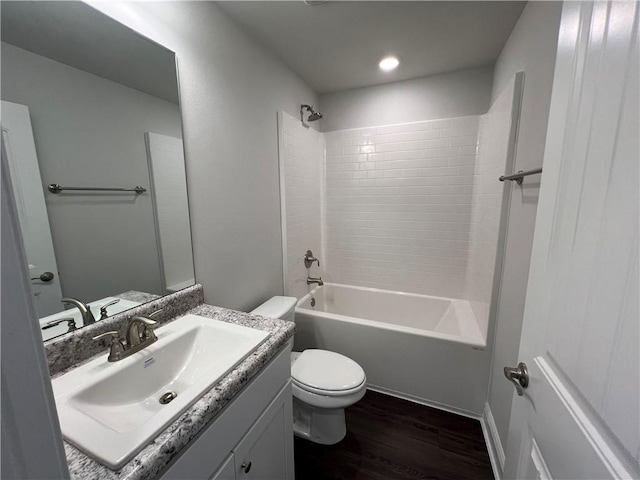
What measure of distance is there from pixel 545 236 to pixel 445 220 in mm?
1806

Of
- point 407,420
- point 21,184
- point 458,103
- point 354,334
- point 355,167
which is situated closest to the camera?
point 21,184

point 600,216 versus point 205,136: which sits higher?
point 205,136

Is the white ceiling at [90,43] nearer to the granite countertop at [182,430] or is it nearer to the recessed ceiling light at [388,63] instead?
the granite countertop at [182,430]

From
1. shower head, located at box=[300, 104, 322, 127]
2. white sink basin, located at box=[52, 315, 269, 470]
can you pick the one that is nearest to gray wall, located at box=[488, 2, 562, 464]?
white sink basin, located at box=[52, 315, 269, 470]

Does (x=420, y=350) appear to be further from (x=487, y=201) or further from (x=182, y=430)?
(x=182, y=430)

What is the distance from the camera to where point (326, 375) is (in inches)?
58.9

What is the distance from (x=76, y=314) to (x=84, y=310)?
Result: 0.08 feet

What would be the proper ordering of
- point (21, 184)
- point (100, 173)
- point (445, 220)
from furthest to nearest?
point (445, 220) < point (100, 173) < point (21, 184)

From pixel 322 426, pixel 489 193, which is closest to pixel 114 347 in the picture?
pixel 322 426

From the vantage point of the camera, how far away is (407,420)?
171 centimetres

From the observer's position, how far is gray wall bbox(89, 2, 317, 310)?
1.21 metres

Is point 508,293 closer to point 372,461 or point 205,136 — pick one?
point 372,461

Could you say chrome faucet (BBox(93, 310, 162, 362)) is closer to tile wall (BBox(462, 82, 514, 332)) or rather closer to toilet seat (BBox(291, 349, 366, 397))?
toilet seat (BBox(291, 349, 366, 397))

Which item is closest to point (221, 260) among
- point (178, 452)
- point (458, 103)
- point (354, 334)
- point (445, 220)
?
point (178, 452)
